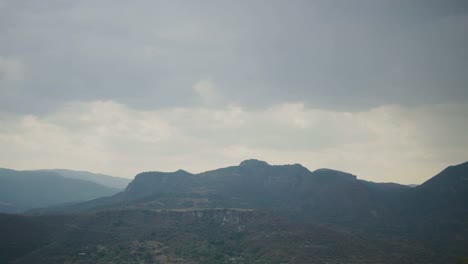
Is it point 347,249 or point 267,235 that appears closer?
point 347,249

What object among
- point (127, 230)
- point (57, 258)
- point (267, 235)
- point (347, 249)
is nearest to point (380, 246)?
point (347, 249)

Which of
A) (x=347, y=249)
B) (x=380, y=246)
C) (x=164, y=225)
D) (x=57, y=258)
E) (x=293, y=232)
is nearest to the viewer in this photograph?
(x=57, y=258)

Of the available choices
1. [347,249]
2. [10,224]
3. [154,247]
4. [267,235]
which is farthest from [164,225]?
[347,249]

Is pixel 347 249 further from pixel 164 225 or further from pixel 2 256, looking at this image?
pixel 2 256

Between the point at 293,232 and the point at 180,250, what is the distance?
156ft

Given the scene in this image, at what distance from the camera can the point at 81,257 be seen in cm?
13550

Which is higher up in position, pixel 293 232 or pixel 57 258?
pixel 293 232

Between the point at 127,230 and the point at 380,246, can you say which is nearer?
the point at 380,246

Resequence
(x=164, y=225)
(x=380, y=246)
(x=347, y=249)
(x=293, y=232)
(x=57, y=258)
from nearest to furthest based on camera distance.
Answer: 1. (x=57, y=258)
2. (x=347, y=249)
3. (x=380, y=246)
4. (x=293, y=232)
5. (x=164, y=225)

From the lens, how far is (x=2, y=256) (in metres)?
135

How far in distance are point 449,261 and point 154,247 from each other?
105216 millimetres

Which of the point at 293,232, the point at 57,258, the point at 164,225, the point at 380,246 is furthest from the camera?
the point at 164,225

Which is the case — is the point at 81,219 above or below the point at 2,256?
above

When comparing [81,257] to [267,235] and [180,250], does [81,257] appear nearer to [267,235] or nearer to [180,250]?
[180,250]
